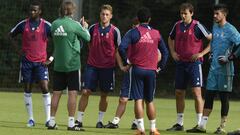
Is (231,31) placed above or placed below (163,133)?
above

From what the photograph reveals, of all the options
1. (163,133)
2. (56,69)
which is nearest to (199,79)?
(163,133)

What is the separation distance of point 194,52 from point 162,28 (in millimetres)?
16091

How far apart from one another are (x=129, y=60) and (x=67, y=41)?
4.01 ft

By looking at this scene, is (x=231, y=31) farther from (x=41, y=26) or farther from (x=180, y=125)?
(x=41, y=26)

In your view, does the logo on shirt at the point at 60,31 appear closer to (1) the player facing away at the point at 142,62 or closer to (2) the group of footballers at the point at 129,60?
(2) the group of footballers at the point at 129,60

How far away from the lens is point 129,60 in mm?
11531

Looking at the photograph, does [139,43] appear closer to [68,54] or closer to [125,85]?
[125,85]

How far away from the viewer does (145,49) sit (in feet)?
37.3

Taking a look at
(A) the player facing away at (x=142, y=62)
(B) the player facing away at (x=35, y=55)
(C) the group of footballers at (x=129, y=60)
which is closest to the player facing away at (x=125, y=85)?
(C) the group of footballers at (x=129, y=60)

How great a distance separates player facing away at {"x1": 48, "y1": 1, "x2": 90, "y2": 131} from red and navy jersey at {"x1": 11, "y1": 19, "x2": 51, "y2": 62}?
3.08ft

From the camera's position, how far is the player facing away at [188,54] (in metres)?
13.2

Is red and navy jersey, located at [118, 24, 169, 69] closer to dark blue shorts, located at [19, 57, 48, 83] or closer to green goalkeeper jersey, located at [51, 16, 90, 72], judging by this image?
green goalkeeper jersey, located at [51, 16, 90, 72]

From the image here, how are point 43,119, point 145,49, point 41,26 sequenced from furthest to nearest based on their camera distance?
point 43,119 → point 41,26 → point 145,49

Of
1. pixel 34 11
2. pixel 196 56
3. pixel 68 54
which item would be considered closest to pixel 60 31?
pixel 68 54
